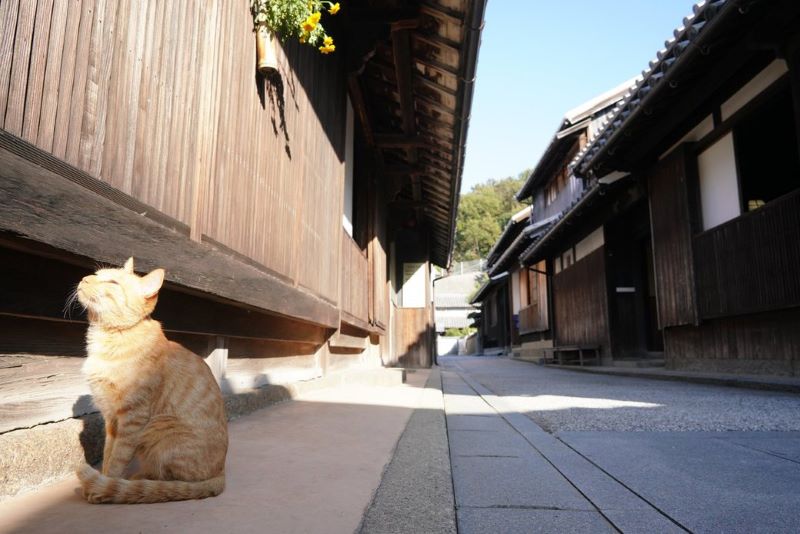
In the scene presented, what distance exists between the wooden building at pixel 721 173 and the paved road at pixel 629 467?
209cm

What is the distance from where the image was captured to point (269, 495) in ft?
5.57

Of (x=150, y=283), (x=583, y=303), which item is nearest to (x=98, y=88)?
(x=150, y=283)

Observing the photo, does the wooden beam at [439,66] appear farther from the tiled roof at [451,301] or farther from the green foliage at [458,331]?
the tiled roof at [451,301]

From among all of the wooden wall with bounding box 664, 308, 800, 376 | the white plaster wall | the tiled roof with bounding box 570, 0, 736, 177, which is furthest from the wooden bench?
the tiled roof with bounding box 570, 0, 736, 177

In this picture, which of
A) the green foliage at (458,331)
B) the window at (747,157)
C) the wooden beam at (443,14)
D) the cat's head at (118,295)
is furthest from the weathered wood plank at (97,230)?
the green foliage at (458,331)

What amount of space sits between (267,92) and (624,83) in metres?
15.3

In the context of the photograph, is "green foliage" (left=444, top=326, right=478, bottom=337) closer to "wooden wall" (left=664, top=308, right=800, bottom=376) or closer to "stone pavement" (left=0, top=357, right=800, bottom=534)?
"wooden wall" (left=664, top=308, right=800, bottom=376)

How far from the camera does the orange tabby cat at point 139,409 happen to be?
1.53 metres

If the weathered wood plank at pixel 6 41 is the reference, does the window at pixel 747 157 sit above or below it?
above

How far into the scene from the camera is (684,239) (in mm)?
7684

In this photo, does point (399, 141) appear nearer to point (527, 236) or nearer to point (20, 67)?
point (20, 67)

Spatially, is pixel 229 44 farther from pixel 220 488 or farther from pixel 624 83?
pixel 624 83

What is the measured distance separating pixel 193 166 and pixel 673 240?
771 cm

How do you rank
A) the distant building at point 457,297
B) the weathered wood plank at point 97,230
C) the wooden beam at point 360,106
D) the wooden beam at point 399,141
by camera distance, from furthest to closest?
the distant building at point 457,297 → the wooden beam at point 399,141 → the wooden beam at point 360,106 → the weathered wood plank at point 97,230
